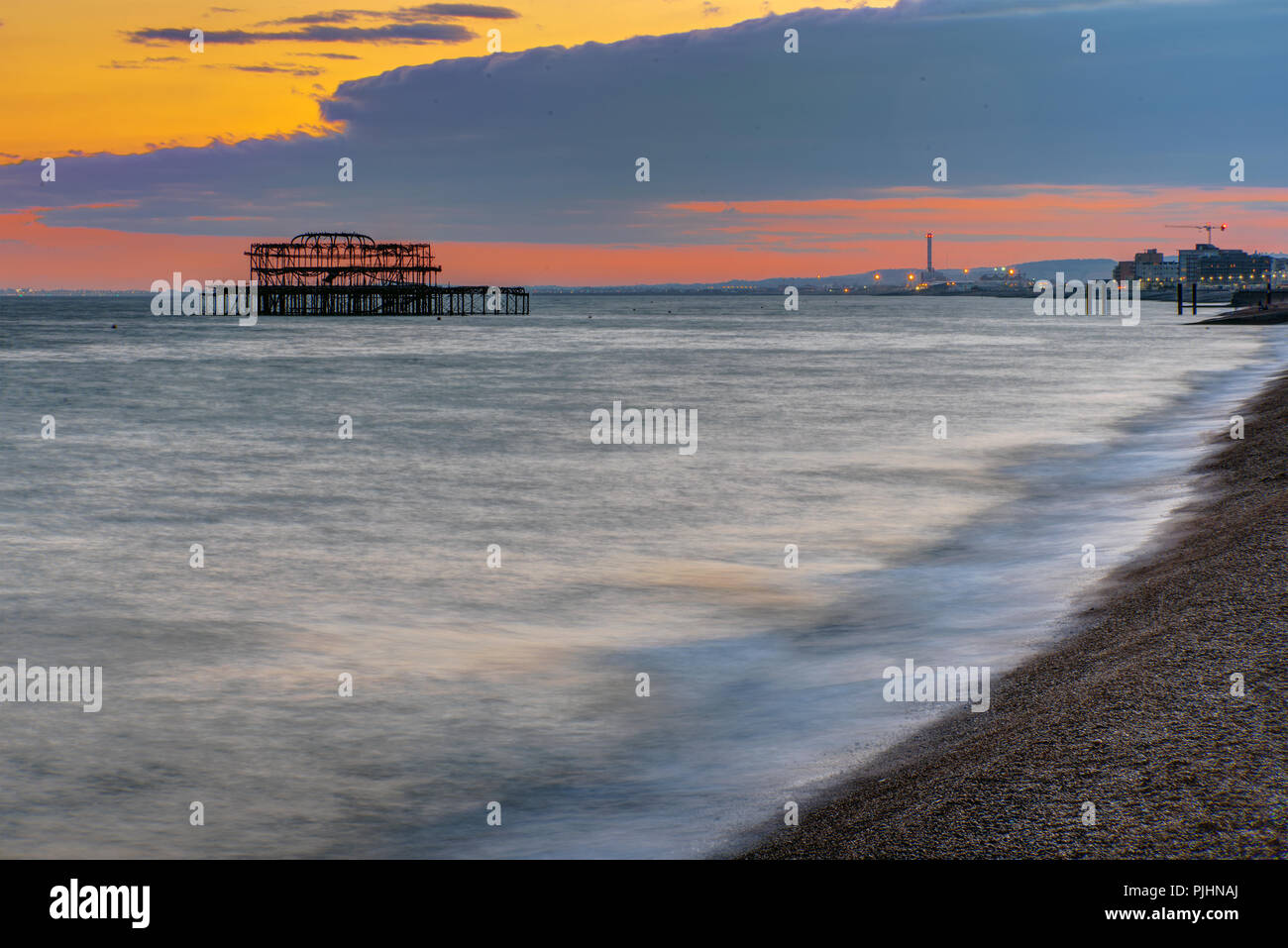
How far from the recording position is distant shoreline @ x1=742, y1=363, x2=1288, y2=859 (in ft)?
18.5

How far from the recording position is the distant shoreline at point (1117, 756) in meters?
5.64

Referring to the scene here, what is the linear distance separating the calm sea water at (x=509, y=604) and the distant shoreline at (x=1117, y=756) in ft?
2.35

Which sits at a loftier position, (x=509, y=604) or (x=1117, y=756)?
(x=1117, y=756)

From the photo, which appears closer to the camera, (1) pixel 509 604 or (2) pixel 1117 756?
(2) pixel 1117 756

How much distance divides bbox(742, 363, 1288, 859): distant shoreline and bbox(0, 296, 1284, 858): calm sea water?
72cm

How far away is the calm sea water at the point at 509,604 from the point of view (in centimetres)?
807

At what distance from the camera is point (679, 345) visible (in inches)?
3410

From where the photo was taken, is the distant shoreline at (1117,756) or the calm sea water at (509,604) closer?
the distant shoreline at (1117,756)

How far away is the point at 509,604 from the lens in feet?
44.8

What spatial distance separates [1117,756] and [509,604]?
8273 millimetres
